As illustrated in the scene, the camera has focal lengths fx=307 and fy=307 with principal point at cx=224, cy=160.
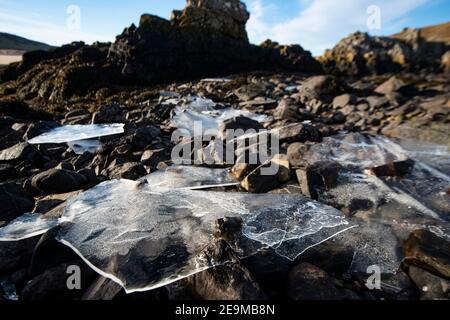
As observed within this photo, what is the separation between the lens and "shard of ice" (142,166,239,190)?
3855 millimetres

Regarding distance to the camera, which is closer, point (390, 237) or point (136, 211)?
point (390, 237)

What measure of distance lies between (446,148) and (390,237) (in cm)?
362

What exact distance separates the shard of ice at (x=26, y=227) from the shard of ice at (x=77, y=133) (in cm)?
316

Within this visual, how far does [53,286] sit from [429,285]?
2667mm

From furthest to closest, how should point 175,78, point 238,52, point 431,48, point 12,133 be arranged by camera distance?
point 431,48
point 238,52
point 175,78
point 12,133

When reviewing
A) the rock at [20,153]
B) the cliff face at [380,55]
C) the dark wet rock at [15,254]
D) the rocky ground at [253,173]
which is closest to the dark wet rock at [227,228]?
the rocky ground at [253,173]

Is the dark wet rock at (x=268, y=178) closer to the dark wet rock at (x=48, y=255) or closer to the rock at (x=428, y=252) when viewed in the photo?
the rock at (x=428, y=252)

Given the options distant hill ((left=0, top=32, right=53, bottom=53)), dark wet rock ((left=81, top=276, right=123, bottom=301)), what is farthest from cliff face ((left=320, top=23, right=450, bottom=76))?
distant hill ((left=0, top=32, right=53, bottom=53))

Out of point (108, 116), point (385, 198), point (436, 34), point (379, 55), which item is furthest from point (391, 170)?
point (436, 34)

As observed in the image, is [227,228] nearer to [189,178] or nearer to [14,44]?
[189,178]

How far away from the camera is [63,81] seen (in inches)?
584

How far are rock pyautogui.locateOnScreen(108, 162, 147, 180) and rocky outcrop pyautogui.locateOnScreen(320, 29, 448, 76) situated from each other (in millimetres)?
→ 24560
